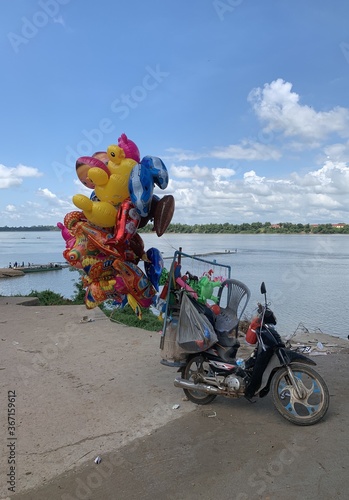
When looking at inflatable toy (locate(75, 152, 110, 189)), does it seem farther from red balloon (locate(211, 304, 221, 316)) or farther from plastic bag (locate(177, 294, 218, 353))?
red balloon (locate(211, 304, 221, 316))

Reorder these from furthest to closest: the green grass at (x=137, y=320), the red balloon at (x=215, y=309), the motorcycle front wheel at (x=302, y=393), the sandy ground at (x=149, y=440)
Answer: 1. the green grass at (x=137, y=320)
2. the red balloon at (x=215, y=309)
3. the motorcycle front wheel at (x=302, y=393)
4. the sandy ground at (x=149, y=440)

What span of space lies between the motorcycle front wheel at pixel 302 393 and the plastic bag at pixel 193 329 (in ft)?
2.68

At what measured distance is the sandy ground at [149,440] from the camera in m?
3.23

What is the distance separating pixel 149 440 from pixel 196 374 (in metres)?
0.96

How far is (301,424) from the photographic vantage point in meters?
4.04

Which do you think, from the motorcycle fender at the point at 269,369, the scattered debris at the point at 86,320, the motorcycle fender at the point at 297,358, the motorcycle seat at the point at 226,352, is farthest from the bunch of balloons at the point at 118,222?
the scattered debris at the point at 86,320

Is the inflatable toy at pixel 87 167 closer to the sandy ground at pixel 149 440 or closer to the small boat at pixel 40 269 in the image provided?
the sandy ground at pixel 149 440

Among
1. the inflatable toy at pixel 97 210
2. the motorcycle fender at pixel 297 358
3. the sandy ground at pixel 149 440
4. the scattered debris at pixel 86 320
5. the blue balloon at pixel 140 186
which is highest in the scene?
the blue balloon at pixel 140 186

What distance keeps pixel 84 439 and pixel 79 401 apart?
1024 mm

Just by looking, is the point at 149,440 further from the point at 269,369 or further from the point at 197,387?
the point at 269,369

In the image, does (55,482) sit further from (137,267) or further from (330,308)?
(330,308)

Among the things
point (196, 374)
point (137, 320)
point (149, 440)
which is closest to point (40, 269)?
point (137, 320)

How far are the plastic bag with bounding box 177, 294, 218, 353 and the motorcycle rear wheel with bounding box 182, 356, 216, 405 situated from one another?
23cm

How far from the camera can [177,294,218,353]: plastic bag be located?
15.1ft
